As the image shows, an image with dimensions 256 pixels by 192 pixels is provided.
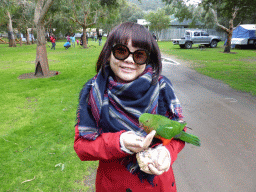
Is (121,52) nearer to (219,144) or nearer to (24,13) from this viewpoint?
(219,144)

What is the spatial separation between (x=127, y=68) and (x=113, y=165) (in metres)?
0.68

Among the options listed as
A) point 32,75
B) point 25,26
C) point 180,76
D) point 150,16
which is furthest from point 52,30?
point 180,76

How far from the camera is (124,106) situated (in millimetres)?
A: 1216

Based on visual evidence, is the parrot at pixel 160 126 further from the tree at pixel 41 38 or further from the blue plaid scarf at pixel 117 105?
the tree at pixel 41 38

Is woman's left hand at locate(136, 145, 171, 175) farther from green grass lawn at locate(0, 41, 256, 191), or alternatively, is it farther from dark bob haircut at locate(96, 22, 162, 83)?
green grass lawn at locate(0, 41, 256, 191)

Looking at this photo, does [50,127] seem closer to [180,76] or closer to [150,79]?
[150,79]

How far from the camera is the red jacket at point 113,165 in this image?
108cm

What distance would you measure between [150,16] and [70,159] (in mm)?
33391

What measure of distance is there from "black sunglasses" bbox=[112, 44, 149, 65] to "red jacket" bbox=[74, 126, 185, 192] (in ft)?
1.64

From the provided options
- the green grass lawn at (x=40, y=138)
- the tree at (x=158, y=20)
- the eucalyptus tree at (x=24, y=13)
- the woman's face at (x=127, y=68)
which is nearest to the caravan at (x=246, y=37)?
the tree at (x=158, y=20)

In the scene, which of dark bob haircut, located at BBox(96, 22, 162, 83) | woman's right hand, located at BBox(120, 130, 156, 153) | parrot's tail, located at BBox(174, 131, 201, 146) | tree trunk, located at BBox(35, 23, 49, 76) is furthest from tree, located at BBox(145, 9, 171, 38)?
woman's right hand, located at BBox(120, 130, 156, 153)

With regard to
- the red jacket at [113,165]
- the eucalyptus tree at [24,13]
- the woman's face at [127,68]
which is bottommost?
the red jacket at [113,165]

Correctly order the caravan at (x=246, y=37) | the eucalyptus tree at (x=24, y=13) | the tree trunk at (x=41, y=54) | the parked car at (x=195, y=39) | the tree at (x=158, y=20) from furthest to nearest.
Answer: the tree at (x=158, y=20) → the eucalyptus tree at (x=24, y=13) → the parked car at (x=195, y=39) → the caravan at (x=246, y=37) → the tree trunk at (x=41, y=54)

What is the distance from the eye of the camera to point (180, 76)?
8359 millimetres
